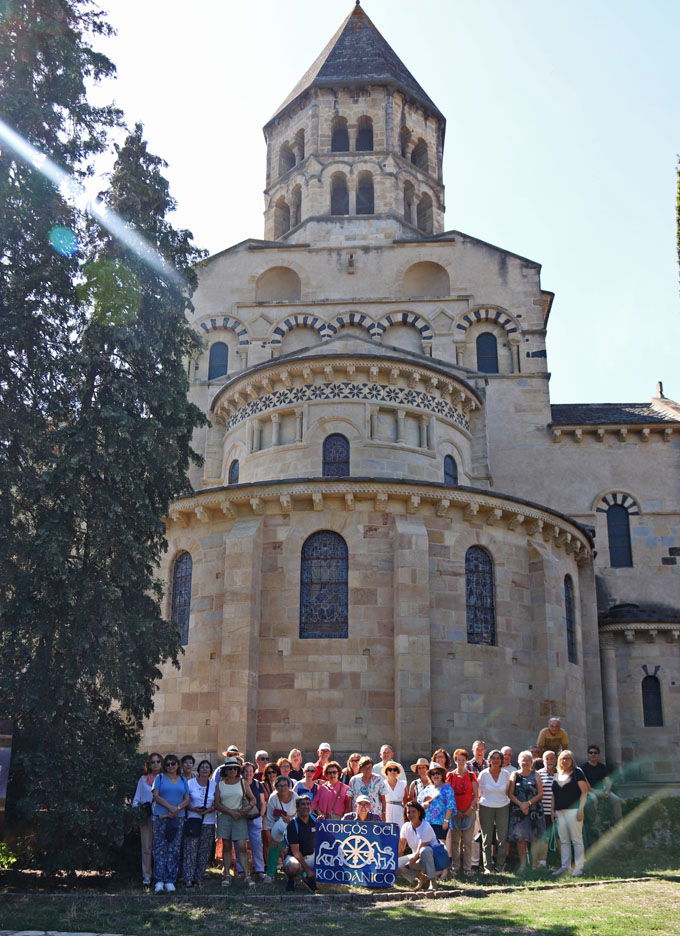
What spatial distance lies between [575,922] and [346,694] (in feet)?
30.7

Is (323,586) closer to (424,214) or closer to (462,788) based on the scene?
(462,788)

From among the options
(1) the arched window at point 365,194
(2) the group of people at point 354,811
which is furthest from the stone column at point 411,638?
(1) the arched window at point 365,194

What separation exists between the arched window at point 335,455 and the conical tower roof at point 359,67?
21127 mm

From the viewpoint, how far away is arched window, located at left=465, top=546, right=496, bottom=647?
1930cm

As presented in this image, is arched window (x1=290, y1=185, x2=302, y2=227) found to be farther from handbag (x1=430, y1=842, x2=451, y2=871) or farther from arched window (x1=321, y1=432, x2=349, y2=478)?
handbag (x1=430, y1=842, x2=451, y2=871)

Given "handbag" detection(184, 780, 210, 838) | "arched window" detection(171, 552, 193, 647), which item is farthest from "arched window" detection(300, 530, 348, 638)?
"handbag" detection(184, 780, 210, 838)

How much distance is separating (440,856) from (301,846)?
1762 millimetres

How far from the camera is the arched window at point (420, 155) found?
127ft

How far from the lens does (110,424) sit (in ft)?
44.4

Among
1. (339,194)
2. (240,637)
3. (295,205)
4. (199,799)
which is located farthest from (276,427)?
(295,205)

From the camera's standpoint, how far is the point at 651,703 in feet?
83.9

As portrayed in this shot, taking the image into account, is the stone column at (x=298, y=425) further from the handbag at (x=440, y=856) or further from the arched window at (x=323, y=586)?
the handbag at (x=440, y=856)

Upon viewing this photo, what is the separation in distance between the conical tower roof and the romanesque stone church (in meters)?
0.17

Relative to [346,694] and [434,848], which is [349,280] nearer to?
[346,694]
